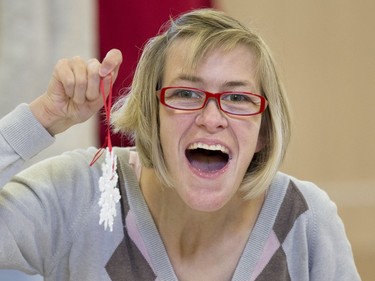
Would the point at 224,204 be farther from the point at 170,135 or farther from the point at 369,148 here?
the point at 369,148

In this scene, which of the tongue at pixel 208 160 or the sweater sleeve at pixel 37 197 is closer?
the sweater sleeve at pixel 37 197

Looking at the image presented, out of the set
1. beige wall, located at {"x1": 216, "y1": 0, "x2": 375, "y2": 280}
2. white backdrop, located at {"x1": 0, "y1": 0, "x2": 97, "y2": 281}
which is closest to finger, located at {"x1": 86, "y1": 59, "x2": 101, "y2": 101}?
white backdrop, located at {"x1": 0, "y1": 0, "x2": 97, "y2": 281}

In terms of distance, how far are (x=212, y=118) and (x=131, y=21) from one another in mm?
1491

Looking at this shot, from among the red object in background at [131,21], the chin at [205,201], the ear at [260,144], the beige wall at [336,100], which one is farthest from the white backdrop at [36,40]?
the chin at [205,201]

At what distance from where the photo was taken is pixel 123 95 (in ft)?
6.38

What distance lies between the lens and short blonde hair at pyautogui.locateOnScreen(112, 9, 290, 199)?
5.80 feet

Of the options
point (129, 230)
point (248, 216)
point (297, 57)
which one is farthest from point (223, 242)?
point (297, 57)

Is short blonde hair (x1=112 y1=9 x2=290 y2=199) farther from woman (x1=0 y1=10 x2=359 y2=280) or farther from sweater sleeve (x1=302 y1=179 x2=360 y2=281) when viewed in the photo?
sweater sleeve (x1=302 y1=179 x2=360 y2=281)

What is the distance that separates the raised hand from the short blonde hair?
0.15 m

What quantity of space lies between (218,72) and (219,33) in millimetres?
88

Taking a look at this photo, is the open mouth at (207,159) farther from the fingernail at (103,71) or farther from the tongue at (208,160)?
the fingernail at (103,71)

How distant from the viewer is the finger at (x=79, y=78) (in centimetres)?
162

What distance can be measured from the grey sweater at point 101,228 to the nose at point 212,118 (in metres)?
0.26

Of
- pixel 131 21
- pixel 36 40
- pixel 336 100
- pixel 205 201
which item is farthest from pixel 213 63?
pixel 336 100
